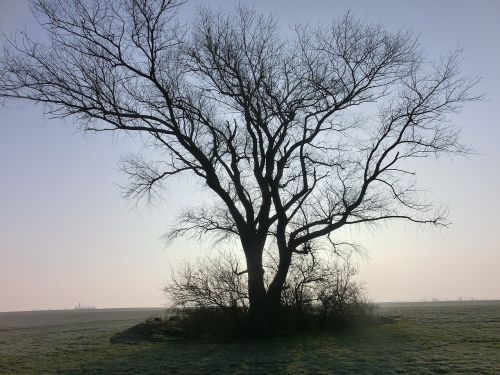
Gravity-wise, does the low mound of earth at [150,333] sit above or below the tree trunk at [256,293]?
below

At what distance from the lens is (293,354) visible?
1434 centimetres

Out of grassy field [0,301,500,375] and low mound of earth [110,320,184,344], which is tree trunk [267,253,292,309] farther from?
low mound of earth [110,320,184,344]

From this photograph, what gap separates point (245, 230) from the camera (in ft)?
71.3

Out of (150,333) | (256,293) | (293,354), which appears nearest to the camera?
(293,354)

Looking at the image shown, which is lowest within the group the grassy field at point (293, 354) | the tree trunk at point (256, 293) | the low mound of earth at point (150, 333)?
the grassy field at point (293, 354)

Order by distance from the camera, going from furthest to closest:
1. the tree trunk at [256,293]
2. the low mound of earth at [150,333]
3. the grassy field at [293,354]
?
the low mound of earth at [150,333]
the tree trunk at [256,293]
the grassy field at [293,354]

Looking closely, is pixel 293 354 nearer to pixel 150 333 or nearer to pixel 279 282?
pixel 279 282

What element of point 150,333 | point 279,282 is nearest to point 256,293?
point 279,282

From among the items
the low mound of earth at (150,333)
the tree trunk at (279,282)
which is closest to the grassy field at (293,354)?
the low mound of earth at (150,333)

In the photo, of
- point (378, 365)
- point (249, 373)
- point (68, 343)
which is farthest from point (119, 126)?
point (378, 365)

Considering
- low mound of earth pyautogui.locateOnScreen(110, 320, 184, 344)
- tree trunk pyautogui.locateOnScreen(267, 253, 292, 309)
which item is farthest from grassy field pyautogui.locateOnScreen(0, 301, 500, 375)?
tree trunk pyautogui.locateOnScreen(267, 253, 292, 309)

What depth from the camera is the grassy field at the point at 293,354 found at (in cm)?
1196

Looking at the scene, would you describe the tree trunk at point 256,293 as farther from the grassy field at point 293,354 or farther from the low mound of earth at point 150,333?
the low mound of earth at point 150,333

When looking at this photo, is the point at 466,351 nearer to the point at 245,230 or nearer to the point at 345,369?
the point at 345,369
